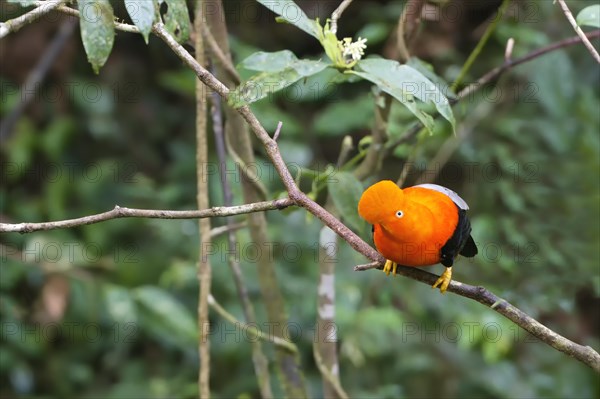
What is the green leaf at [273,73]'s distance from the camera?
1433mm

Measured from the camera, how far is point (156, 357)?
3725mm

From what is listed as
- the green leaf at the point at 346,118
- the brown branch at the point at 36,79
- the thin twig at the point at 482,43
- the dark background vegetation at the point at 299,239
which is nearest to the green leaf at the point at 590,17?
the thin twig at the point at 482,43

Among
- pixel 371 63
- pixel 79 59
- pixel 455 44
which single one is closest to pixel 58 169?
pixel 79 59

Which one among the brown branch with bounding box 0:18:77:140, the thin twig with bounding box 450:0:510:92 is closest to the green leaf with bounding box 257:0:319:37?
the thin twig with bounding box 450:0:510:92

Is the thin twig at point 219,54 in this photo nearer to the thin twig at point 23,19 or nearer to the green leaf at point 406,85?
the green leaf at point 406,85

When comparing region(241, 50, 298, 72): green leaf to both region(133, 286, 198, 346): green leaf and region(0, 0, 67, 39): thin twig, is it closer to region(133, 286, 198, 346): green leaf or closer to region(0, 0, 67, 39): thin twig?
region(0, 0, 67, 39): thin twig

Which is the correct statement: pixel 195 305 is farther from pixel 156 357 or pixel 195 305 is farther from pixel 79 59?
pixel 79 59

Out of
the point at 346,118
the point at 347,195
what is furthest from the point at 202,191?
the point at 346,118

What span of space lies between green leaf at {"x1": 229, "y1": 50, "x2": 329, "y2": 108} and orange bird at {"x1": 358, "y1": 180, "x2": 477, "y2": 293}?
283 mm

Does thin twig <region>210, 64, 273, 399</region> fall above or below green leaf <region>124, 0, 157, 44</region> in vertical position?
below

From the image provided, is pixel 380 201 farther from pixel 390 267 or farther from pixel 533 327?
pixel 533 327

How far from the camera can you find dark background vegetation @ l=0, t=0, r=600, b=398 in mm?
3232

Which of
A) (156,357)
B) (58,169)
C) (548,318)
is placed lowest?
(156,357)

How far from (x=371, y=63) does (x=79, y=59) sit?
3276 millimetres
